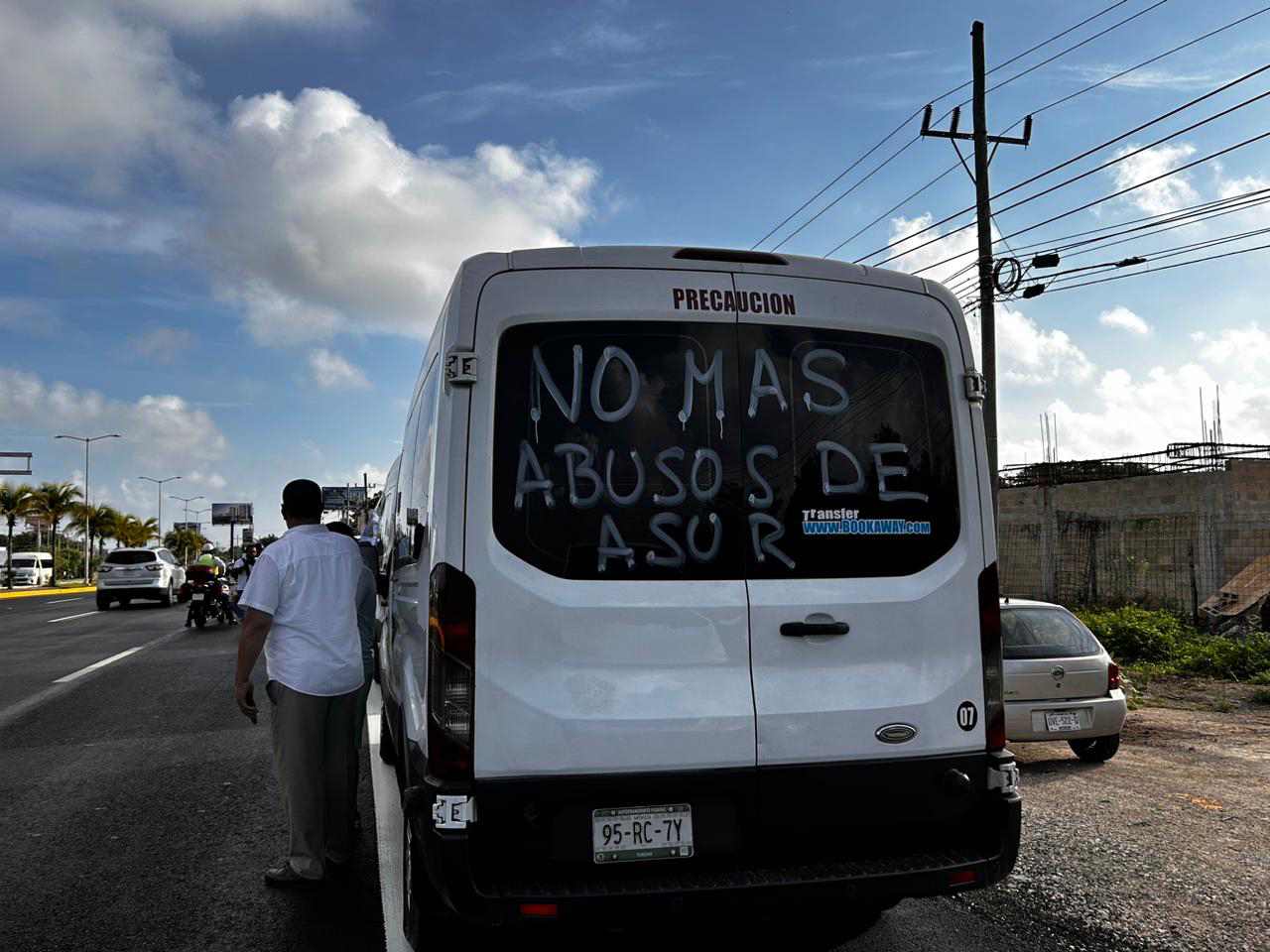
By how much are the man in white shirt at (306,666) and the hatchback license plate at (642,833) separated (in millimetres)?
1941

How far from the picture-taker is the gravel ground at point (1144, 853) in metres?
4.41

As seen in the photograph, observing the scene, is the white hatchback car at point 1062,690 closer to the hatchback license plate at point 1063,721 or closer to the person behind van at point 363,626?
the hatchback license plate at point 1063,721

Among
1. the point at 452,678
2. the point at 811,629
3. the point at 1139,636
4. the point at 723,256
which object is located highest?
the point at 723,256

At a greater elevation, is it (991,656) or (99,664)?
(991,656)

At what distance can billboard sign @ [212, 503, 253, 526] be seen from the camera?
13875 cm

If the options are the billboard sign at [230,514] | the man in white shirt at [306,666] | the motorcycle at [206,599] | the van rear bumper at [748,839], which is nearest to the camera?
the van rear bumper at [748,839]

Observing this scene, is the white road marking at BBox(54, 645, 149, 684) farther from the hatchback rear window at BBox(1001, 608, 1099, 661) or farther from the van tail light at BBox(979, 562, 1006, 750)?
the van tail light at BBox(979, 562, 1006, 750)

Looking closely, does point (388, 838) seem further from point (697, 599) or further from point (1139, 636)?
point (1139, 636)

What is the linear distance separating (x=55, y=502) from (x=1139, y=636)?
230 feet

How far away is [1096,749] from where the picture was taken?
27.8ft

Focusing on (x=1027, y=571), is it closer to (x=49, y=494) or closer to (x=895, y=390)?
(x=895, y=390)

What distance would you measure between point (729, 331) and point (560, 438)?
0.69 metres

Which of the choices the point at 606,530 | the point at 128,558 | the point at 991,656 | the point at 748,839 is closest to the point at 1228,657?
the point at 991,656

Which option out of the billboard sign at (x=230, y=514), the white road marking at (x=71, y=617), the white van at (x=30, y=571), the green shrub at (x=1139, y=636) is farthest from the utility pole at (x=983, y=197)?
the billboard sign at (x=230, y=514)
